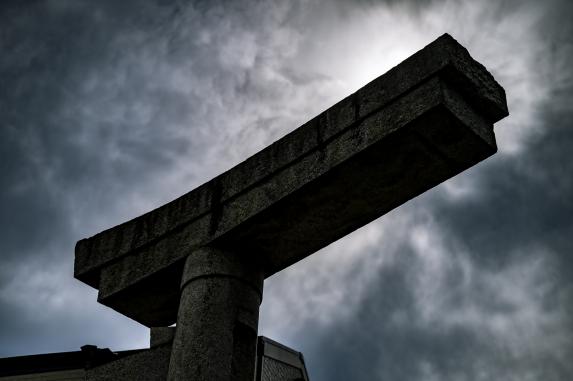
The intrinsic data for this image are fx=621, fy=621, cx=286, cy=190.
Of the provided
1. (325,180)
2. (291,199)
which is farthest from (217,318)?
(325,180)

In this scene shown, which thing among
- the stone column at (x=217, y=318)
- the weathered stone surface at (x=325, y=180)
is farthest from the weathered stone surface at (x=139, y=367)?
the weathered stone surface at (x=325, y=180)

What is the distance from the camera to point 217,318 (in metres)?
4.48

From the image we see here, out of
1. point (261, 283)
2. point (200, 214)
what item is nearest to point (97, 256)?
point (200, 214)

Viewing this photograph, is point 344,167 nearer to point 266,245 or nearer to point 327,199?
point 327,199

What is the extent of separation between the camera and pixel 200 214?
5.12m

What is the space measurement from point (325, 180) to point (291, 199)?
31cm

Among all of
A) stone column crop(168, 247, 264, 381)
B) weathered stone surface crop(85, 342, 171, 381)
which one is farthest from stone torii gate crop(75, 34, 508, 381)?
weathered stone surface crop(85, 342, 171, 381)

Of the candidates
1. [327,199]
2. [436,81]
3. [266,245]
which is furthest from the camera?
[266,245]

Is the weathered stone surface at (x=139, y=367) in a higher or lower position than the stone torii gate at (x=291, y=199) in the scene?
lower

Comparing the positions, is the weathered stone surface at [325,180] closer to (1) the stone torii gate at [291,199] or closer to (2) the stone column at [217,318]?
(1) the stone torii gate at [291,199]

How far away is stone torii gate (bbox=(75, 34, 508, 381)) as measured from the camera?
4195 millimetres

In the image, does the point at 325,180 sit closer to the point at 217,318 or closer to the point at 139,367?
the point at 217,318

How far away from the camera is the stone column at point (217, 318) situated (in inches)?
171

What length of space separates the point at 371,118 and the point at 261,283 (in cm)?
164
